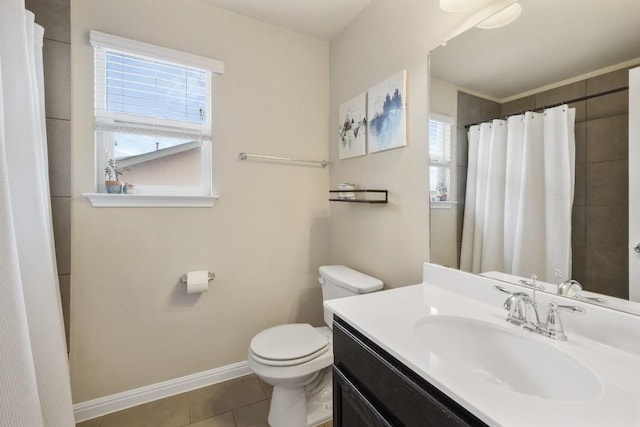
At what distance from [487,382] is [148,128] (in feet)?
6.37

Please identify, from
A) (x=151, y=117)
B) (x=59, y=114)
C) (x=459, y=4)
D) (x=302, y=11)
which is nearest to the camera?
(x=459, y=4)

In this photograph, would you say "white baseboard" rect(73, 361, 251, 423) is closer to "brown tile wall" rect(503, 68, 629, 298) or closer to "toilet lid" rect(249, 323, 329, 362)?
"toilet lid" rect(249, 323, 329, 362)

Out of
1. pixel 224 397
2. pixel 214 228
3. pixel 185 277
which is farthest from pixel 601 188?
pixel 224 397

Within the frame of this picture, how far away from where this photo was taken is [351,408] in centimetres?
94

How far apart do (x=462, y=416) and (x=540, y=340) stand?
0.39 metres

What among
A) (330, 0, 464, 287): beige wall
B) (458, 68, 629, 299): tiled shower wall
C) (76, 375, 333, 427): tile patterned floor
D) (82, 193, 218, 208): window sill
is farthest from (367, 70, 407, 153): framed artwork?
(76, 375, 333, 427): tile patterned floor

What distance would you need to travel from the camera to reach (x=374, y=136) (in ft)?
5.55

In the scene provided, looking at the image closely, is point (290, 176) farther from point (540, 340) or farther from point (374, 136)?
point (540, 340)

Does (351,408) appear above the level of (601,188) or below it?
below

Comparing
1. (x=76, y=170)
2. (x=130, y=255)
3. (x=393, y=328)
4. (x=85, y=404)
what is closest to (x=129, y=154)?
(x=76, y=170)

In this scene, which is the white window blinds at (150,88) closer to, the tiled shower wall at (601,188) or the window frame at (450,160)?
the window frame at (450,160)

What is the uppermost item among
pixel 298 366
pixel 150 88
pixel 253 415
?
pixel 150 88

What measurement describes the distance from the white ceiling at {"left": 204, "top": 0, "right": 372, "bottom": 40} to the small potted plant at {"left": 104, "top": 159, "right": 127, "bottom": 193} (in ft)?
3.81

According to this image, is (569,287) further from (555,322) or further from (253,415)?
(253,415)
